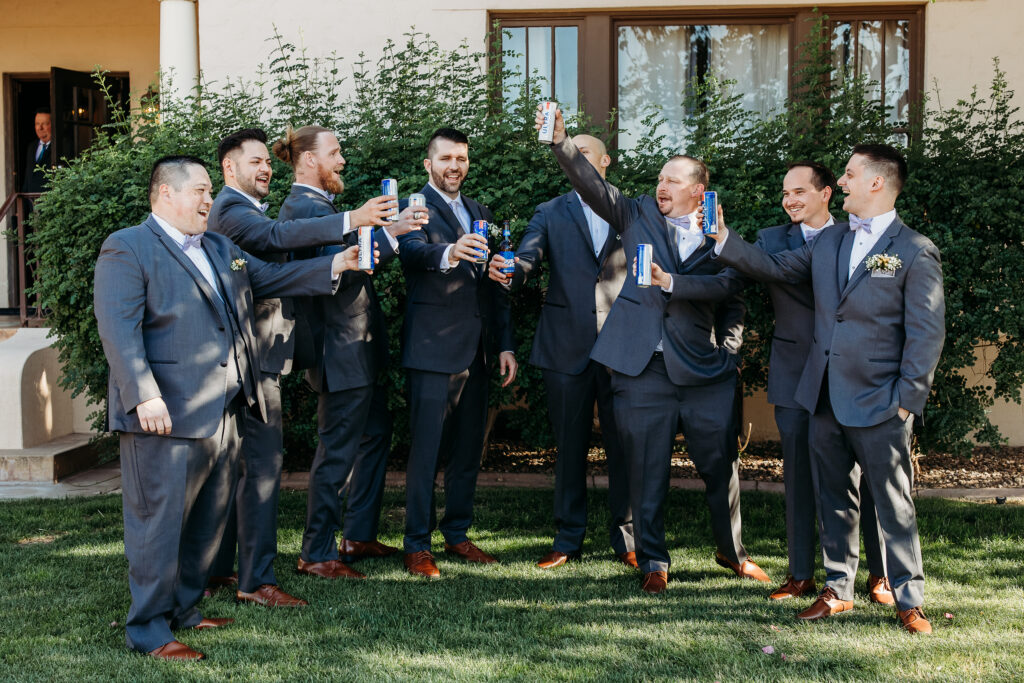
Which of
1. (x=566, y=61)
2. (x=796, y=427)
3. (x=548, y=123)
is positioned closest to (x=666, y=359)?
(x=796, y=427)

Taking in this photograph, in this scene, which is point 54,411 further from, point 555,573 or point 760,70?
point 760,70

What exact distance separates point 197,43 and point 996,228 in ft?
25.8

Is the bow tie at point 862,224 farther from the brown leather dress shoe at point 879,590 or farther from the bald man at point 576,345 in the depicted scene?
the brown leather dress shoe at point 879,590

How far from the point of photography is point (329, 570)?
574 centimetres

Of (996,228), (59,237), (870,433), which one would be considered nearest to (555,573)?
(870,433)

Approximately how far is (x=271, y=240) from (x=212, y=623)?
A: 1.97m

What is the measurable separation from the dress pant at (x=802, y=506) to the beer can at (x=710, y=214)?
1.16m

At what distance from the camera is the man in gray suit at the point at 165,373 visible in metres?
4.40

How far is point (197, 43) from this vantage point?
34.0 feet

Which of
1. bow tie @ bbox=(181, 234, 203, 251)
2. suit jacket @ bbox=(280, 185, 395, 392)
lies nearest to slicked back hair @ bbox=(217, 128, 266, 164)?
suit jacket @ bbox=(280, 185, 395, 392)

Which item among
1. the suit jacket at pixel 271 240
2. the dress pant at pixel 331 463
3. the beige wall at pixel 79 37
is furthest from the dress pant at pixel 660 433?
the beige wall at pixel 79 37

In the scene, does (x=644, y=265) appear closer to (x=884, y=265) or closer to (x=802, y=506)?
(x=884, y=265)

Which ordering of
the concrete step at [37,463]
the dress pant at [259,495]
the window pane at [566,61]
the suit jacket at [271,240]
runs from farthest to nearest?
1. the window pane at [566,61]
2. the concrete step at [37,463]
3. the dress pant at [259,495]
4. the suit jacket at [271,240]

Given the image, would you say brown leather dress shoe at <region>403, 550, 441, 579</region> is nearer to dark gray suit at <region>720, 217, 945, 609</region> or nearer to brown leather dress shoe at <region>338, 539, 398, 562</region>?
brown leather dress shoe at <region>338, 539, 398, 562</region>
